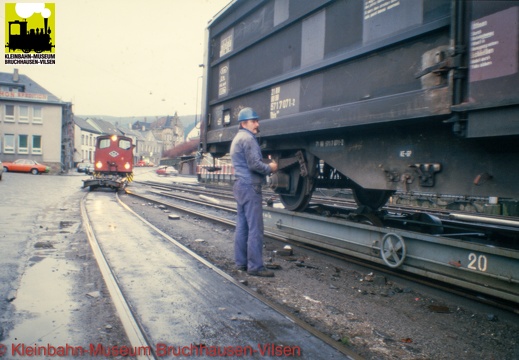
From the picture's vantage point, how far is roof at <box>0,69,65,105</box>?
44475 mm

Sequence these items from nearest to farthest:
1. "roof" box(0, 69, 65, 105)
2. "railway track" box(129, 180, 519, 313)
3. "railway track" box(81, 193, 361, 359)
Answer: "railway track" box(81, 193, 361, 359) < "railway track" box(129, 180, 519, 313) < "roof" box(0, 69, 65, 105)

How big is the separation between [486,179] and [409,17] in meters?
1.53

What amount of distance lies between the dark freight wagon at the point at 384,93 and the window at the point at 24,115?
45370 mm

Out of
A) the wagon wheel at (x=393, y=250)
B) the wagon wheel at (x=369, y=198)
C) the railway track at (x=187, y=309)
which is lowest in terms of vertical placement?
the railway track at (x=187, y=309)

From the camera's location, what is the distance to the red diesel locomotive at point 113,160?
63.9 feet

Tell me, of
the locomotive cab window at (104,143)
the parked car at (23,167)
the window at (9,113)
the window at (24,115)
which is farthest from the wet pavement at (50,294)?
the window at (9,113)

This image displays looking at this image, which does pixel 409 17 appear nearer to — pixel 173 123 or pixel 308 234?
pixel 308 234

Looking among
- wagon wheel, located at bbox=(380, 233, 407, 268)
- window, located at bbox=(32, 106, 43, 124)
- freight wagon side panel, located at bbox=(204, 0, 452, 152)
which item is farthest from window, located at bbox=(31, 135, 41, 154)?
wagon wheel, located at bbox=(380, 233, 407, 268)

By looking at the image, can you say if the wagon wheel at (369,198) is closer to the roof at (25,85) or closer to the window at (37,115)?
the roof at (25,85)

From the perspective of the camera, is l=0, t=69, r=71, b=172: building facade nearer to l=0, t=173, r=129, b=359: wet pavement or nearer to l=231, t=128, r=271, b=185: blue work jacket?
l=0, t=173, r=129, b=359: wet pavement

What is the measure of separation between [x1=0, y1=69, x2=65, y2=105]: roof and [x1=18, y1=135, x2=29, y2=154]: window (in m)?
4.14

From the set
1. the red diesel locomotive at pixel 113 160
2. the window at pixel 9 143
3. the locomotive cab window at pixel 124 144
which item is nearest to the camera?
the red diesel locomotive at pixel 113 160

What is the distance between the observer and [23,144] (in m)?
44.0

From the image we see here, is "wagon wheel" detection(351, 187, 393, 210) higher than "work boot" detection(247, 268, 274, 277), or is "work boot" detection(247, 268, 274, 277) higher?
"wagon wheel" detection(351, 187, 393, 210)
